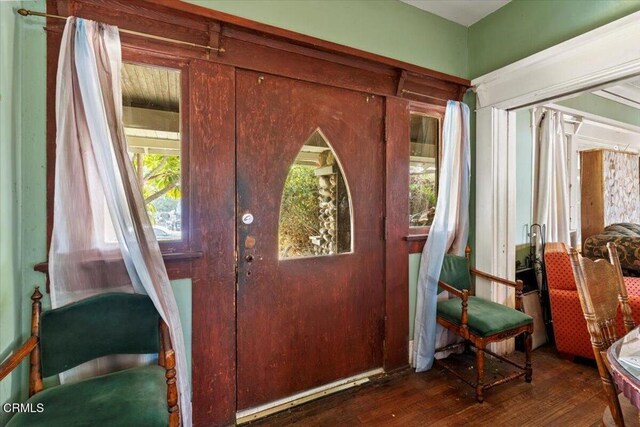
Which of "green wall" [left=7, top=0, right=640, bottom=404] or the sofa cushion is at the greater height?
"green wall" [left=7, top=0, right=640, bottom=404]

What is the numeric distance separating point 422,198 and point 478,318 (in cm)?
95

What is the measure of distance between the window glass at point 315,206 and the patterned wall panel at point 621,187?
3.61 meters

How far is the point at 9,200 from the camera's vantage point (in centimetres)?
127

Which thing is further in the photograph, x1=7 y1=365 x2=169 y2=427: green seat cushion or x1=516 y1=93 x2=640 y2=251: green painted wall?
x1=516 y1=93 x2=640 y2=251: green painted wall

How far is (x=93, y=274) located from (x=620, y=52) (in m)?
3.06

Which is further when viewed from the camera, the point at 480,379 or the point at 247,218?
the point at 480,379

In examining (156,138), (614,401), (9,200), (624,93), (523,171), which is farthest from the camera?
(624,93)

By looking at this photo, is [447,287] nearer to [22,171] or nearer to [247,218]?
[247,218]

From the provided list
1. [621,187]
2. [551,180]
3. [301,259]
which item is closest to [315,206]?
[301,259]

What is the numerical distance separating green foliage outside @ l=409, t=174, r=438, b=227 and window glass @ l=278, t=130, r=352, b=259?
1.99 ft

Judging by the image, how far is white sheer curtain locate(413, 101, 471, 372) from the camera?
2320mm

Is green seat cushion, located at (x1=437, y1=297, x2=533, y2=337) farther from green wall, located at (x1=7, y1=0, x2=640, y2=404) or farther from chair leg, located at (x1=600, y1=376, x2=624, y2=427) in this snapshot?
chair leg, located at (x1=600, y1=376, x2=624, y2=427)

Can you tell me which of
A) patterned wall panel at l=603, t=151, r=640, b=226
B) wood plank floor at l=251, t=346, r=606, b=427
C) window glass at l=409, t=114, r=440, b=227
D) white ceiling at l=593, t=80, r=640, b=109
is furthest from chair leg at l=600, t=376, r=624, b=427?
white ceiling at l=593, t=80, r=640, b=109

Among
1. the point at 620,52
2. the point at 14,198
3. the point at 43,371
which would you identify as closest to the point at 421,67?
the point at 620,52
